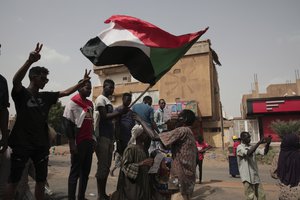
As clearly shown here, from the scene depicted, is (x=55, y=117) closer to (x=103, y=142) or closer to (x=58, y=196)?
(x=58, y=196)

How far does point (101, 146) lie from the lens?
15.3ft

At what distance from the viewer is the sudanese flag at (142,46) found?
4.66 metres

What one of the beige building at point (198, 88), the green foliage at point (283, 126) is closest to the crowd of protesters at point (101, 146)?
the green foliage at point (283, 126)

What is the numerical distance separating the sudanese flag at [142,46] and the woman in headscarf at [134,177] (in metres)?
1.26

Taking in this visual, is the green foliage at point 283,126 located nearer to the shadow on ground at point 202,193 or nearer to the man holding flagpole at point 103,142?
the shadow on ground at point 202,193

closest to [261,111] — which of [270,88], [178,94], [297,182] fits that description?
[178,94]

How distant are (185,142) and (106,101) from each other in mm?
1654

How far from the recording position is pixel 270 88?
39219 millimetres

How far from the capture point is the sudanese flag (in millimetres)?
4656

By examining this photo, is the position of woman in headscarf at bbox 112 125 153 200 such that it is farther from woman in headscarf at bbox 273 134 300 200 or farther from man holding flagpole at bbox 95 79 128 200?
woman in headscarf at bbox 273 134 300 200

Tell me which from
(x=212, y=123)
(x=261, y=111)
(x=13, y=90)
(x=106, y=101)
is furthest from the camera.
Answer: (x=212, y=123)

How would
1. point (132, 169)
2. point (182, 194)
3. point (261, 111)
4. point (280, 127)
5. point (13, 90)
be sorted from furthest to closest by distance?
point (261, 111) < point (280, 127) < point (132, 169) < point (182, 194) < point (13, 90)

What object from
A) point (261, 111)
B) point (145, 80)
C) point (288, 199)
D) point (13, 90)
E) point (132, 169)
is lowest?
point (288, 199)

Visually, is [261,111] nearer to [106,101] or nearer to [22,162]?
[106,101]
